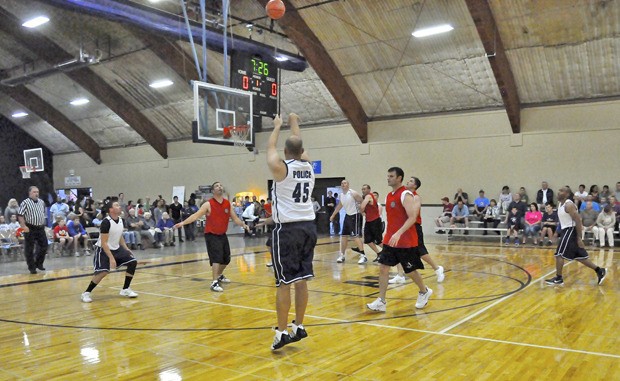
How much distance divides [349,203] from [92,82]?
16409mm

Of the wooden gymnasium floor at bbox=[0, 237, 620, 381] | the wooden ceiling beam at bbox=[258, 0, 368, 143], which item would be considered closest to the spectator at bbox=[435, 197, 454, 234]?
the wooden ceiling beam at bbox=[258, 0, 368, 143]

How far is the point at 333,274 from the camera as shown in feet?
33.3

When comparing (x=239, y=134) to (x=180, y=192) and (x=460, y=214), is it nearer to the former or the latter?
(x=460, y=214)

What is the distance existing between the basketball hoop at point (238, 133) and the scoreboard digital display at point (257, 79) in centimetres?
75

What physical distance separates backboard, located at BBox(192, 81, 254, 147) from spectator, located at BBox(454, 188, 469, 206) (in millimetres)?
7937

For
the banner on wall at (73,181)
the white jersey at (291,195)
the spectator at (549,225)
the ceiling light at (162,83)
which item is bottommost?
the spectator at (549,225)

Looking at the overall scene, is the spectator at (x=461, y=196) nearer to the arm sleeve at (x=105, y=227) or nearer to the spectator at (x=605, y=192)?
the spectator at (x=605, y=192)

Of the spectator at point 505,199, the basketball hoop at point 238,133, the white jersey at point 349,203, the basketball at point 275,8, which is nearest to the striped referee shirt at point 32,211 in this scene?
the basketball hoop at point 238,133

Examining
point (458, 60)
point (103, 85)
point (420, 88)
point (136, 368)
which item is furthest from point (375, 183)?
point (136, 368)

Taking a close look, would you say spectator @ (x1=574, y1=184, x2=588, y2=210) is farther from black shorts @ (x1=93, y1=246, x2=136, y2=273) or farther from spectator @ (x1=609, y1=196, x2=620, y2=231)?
black shorts @ (x1=93, y1=246, x2=136, y2=273)

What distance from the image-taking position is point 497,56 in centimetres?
1592

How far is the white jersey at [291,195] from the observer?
4.95 metres

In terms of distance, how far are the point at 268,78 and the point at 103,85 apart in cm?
1155

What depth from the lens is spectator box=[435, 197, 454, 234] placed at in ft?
59.8
